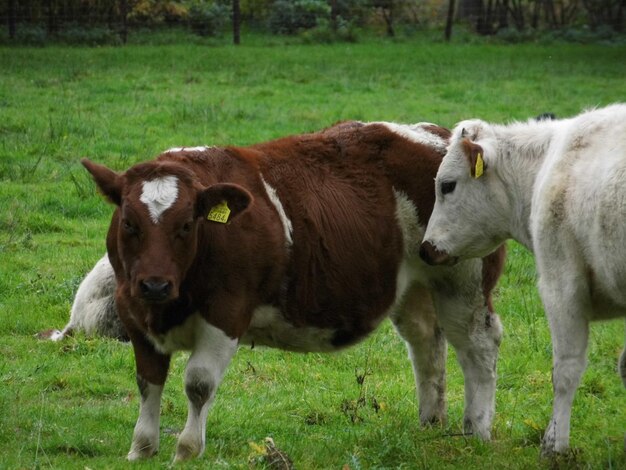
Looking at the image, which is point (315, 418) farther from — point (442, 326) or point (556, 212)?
A: point (556, 212)

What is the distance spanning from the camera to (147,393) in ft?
21.6

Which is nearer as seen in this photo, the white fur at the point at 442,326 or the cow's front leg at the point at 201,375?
the cow's front leg at the point at 201,375

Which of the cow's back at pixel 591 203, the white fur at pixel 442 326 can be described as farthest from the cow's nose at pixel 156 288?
the cow's back at pixel 591 203

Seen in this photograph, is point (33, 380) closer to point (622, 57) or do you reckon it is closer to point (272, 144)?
point (272, 144)

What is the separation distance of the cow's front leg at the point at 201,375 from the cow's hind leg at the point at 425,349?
67.2 inches

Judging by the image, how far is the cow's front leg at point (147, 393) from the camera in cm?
655

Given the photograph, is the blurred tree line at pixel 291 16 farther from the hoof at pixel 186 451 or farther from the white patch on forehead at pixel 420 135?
the hoof at pixel 186 451

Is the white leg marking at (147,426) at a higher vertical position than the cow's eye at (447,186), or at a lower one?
lower

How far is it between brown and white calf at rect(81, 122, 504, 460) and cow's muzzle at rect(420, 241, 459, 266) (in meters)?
0.30

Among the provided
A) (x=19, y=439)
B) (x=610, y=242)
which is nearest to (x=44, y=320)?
(x=19, y=439)

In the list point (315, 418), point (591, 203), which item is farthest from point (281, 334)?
point (591, 203)

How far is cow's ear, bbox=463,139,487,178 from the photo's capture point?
22.3 feet

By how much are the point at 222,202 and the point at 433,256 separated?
1.44m

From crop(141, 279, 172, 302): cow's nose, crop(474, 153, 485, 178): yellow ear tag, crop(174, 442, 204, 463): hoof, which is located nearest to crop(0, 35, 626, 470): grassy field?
crop(174, 442, 204, 463): hoof
